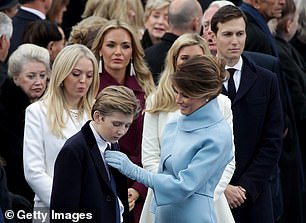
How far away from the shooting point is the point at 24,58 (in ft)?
26.4

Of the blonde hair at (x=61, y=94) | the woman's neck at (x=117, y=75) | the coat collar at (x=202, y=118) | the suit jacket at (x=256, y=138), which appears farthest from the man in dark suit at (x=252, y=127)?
the coat collar at (x=202, y=118)

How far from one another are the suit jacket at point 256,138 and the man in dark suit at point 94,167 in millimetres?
1581

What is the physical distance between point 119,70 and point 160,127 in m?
0.99

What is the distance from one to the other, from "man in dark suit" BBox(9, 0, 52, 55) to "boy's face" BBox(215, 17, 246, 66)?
8.29ft

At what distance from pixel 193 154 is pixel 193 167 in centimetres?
11

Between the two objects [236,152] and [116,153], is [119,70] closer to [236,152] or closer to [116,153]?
[236,152]

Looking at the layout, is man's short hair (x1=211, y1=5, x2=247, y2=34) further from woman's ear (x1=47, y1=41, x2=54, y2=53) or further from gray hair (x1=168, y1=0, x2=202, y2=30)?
woman's ear (x1=47, y1=41, x2=54, y2=53)

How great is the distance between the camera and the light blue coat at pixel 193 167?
620cm

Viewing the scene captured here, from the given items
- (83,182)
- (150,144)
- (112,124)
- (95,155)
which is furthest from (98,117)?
(150,144)

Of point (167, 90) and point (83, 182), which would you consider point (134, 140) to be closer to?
point (167, 90)

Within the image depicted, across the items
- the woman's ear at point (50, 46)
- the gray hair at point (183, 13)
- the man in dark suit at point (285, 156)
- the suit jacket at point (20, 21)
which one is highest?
the gray hair at point (183, 13)

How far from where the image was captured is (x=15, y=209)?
6855 millimetres

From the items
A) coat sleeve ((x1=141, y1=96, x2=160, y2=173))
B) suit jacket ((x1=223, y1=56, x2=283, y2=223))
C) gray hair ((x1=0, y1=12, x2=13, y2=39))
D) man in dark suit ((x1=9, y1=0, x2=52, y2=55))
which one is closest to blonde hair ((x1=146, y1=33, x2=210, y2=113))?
coat sleeve ((x1=141, y1=96, x2=160, y2=173))

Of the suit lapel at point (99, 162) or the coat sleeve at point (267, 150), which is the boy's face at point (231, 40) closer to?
the coat sleeve at point (267, 150)
